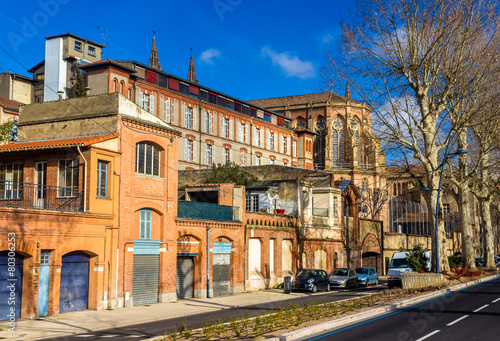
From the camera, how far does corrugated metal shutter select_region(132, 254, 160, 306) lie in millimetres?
26672

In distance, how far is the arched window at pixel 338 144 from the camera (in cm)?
9125

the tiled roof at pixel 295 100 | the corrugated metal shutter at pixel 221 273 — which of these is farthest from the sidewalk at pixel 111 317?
the tiled roof at pixel 295 100

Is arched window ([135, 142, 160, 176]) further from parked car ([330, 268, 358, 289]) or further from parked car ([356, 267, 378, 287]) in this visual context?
parked car ([356, 267, 378, 287])

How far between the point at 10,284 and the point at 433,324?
15.6 m

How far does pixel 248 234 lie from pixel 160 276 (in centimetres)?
870

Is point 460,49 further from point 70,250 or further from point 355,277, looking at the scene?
point 70,250

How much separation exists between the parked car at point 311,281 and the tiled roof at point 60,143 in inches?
621

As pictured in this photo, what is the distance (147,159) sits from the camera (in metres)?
27.9

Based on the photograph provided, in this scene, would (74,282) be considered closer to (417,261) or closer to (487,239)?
(417,261)

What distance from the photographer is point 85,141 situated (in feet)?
80.2

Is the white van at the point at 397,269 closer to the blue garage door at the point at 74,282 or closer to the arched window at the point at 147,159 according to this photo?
the arched window at the point at 147,159

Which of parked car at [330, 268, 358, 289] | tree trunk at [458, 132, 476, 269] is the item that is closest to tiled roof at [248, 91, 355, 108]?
tree trunk at [458, 132, 476, 269]

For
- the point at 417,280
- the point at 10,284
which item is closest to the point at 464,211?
the point at 417,280

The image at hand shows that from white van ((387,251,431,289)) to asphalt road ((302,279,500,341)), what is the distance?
10.3m
